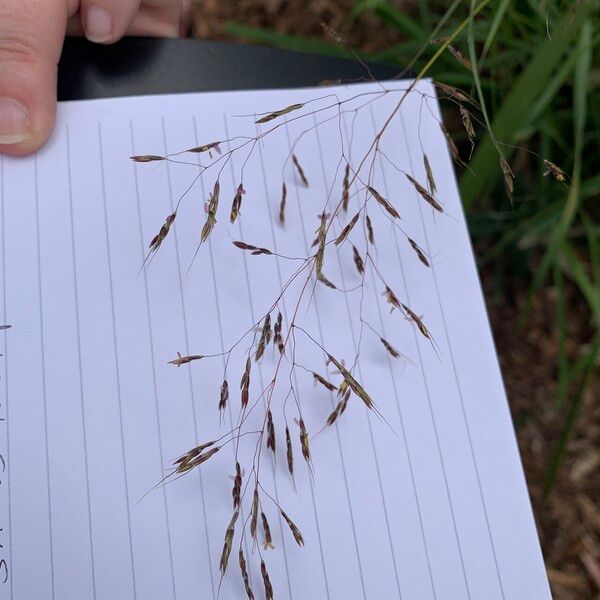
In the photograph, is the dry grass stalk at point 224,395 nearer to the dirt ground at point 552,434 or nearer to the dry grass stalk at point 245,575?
the dry grass stalk at point 245,575

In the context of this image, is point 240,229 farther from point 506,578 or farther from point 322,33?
point 322,33

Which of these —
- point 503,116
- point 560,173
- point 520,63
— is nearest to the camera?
point 560,173

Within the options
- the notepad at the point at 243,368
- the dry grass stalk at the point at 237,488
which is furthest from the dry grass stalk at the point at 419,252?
the dry grass stalk at the point at 237,488

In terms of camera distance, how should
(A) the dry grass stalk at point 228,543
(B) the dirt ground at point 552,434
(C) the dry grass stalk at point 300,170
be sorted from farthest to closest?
(B) the dirt ground at point 552,434 < (C) the dry grass stalk at point 300,170 < (A) the dry grass stalk at point 228,543

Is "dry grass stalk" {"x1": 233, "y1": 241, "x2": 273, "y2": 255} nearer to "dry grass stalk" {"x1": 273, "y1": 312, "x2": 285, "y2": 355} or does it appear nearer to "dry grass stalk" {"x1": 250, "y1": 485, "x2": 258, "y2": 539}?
"dry grass stalk" {"x1": 273, "y1": 312, "x2": 285, "y2": 355}

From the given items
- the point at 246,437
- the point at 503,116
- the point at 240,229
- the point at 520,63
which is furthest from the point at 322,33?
the point at 246,437

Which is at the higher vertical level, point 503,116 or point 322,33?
point 322,33
